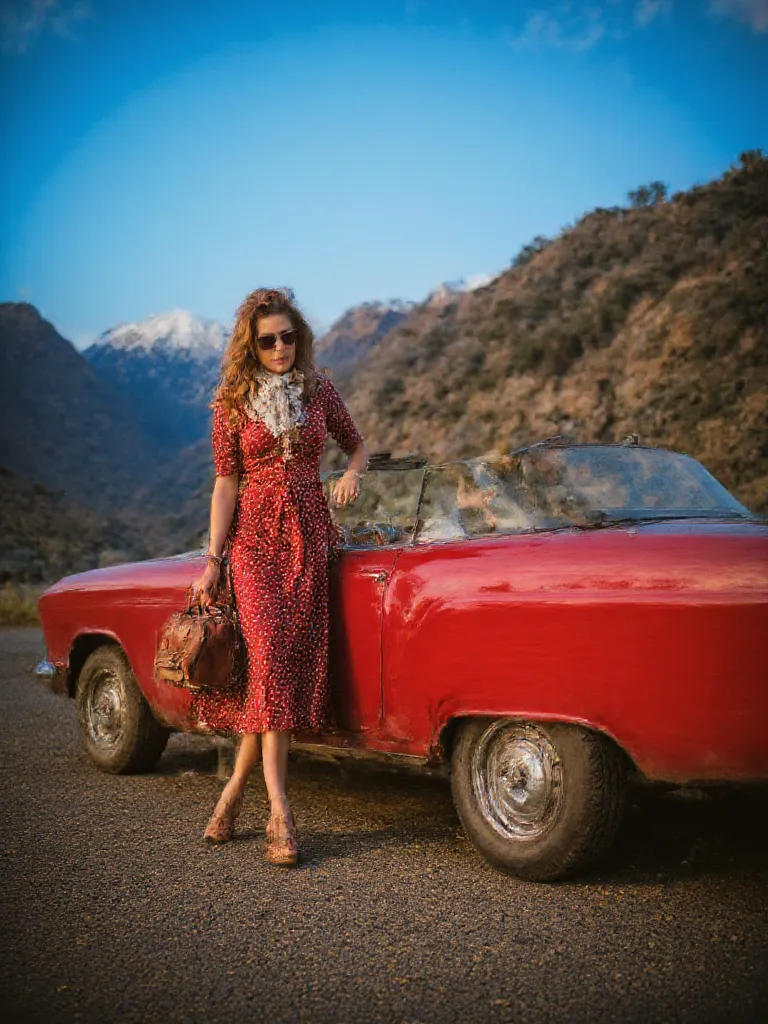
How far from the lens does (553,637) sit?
3318 millimetres

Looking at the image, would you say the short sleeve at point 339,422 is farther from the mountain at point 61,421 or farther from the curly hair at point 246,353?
the mountain at point 61,421

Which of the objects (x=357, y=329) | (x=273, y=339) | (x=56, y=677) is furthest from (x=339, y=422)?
(x=357, y=329)

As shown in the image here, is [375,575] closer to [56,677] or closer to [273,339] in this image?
[273,339]

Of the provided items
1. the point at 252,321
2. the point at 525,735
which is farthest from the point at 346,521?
the point at 525,735

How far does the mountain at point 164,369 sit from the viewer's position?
78.4 m

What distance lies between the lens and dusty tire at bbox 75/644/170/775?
5.33 metres

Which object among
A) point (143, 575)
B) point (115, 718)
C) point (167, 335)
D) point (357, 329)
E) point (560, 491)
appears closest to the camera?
point (560, 491)

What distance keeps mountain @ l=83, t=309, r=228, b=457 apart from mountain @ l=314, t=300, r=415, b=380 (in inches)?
369

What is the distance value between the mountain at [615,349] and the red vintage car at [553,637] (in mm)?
11309

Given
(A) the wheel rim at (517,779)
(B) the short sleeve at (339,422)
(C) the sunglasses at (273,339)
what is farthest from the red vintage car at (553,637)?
(C) the sunglasses at (273,339)

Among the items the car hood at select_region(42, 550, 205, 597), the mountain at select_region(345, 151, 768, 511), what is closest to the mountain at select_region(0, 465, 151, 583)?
the mountain at select_region(345, 151, 768, 511)

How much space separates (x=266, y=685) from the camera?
392 centimetres

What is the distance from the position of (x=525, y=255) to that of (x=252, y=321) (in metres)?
32.4

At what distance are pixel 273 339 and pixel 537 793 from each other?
6.86 ft
